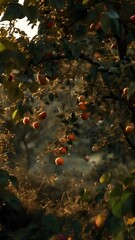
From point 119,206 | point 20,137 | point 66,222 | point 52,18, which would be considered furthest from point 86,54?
point 20,137

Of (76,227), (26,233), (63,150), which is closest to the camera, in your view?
(26,233)

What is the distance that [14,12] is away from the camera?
253 cm

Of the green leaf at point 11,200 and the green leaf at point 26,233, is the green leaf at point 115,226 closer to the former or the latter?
the green leaf at point 26,233

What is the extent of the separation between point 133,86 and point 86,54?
3.78ft

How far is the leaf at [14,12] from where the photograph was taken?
8.30 ft

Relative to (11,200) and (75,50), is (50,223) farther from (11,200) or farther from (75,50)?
(75,50)

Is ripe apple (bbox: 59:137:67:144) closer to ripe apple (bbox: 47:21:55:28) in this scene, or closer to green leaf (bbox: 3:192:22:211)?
ripe apple (bbox: 47:21:55:28)

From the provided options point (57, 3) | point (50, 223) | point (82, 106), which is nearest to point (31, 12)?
point (57, 3)

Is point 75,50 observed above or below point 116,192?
above

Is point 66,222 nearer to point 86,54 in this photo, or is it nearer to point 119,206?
point 119,206

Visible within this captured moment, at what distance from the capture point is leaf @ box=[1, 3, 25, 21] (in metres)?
2.53

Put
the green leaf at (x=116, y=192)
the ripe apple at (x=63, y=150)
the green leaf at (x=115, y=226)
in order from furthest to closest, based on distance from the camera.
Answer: the ripe apple at (x=63, y=150) → the green leaf at (x=116, y=192) → the green leaf at (x=115, y=226)

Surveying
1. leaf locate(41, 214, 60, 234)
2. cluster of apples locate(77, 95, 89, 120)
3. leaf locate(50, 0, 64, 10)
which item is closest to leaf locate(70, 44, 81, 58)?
leaf locate(50, 0, 64, 10)

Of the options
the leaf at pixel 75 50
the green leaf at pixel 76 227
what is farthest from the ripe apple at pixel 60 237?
the leaf at pixel 75 50
